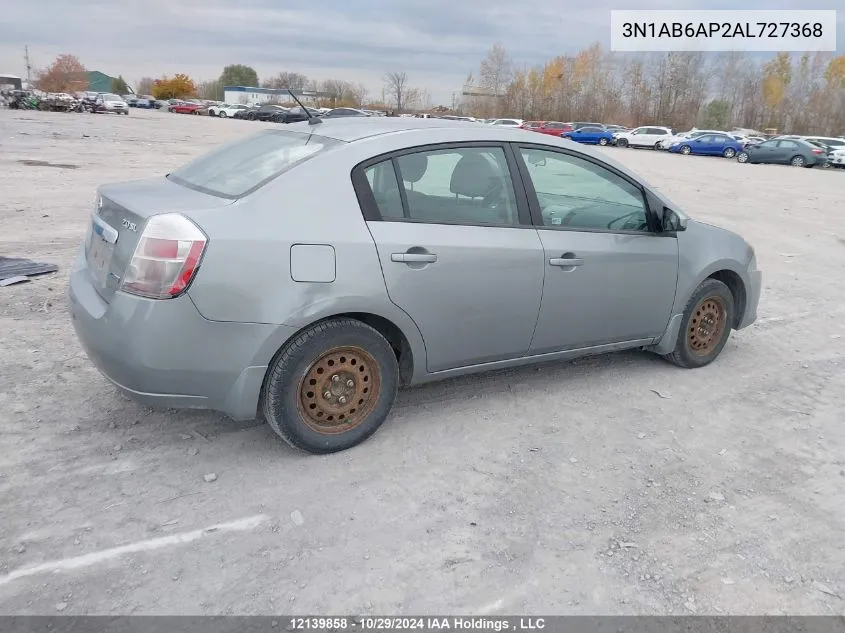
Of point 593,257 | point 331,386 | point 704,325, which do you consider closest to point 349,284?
point 331,386

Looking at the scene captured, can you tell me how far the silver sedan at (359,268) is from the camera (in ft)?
10.5

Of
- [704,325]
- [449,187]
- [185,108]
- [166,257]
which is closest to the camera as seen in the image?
[166,257]

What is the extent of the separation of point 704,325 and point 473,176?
2271 mm

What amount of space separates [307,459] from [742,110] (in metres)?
84.3

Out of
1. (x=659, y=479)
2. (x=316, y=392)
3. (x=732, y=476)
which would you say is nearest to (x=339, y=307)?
(x=316, y=392)

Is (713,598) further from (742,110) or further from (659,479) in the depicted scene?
(742,110)

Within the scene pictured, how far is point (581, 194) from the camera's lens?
14.5 feet

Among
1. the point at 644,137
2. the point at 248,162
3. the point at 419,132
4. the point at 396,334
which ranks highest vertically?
the point at 644,137

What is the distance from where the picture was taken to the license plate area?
340 centimetres

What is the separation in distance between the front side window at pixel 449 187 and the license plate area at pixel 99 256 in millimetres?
1352

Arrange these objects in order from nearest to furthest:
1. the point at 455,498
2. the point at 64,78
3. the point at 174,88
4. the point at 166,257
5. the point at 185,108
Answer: the point at 166,257
the point at 455,498
the point at 185,108
the point at 64,78
the point at 174,88

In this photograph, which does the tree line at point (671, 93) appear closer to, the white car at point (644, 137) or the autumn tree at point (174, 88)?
the white car at point (644, 137)

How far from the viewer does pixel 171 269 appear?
3111 millimetres

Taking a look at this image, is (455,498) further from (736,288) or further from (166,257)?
(736,288)
